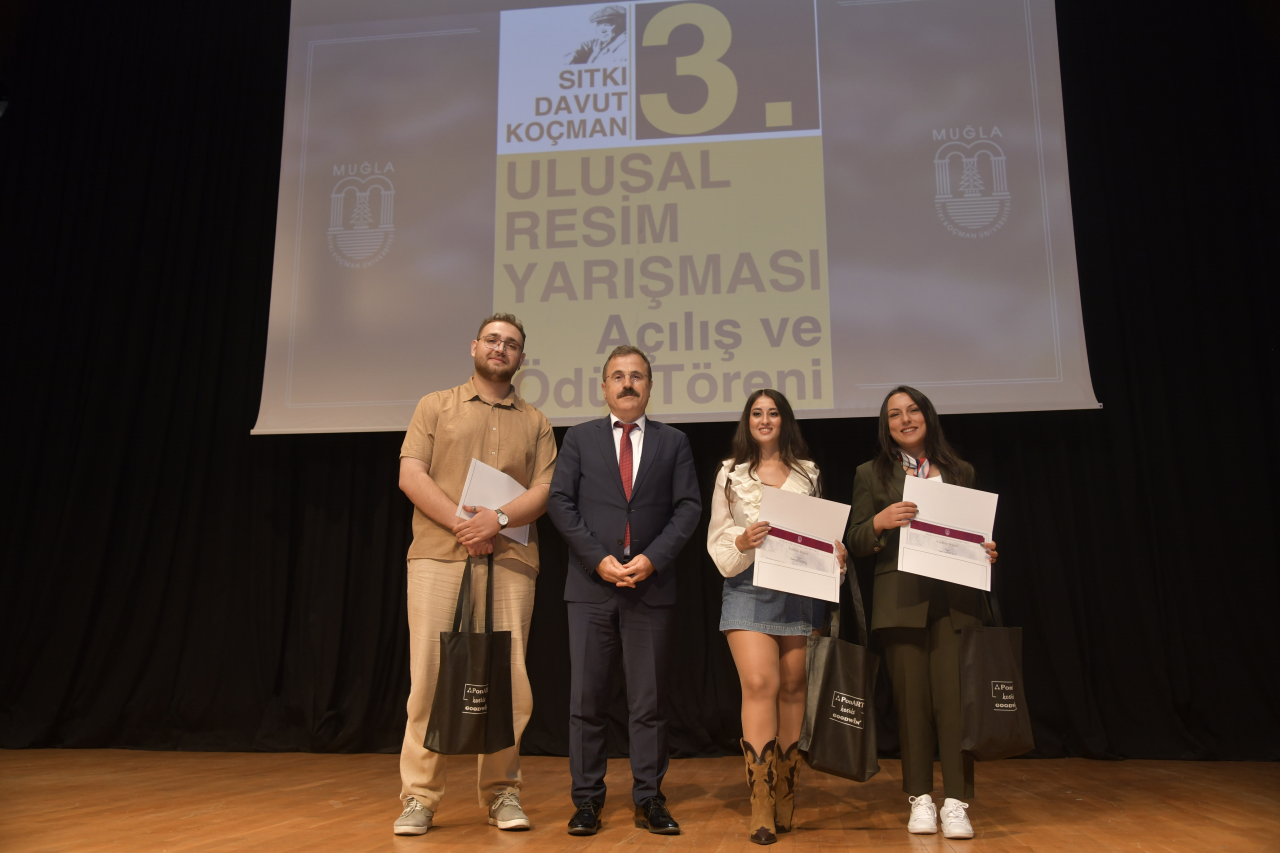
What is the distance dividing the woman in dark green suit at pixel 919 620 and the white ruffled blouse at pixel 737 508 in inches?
9.1

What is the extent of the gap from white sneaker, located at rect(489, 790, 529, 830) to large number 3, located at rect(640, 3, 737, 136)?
3.02 metres

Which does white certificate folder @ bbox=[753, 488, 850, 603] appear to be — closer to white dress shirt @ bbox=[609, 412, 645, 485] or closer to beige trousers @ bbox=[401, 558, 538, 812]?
white dress shirt @ bbox=[609, 412, 645, 485]

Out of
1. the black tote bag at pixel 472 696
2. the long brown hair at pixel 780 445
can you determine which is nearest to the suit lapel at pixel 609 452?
the long brown hair at pixel 780 445

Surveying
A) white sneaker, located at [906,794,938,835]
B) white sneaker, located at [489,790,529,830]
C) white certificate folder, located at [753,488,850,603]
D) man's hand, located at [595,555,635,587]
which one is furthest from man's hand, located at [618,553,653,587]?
white sneaker, located at [906,794,938,835]

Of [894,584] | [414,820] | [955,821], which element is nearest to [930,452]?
[894,584]

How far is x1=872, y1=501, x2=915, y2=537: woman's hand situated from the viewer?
2545 millimetres

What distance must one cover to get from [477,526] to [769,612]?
94 centimetres

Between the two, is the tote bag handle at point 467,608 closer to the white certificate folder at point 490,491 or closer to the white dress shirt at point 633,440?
the white certificate folder at point 490,491

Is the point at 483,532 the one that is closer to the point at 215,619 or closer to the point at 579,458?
the point at 579,458

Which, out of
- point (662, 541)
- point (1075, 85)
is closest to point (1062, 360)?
point (1075, 85)

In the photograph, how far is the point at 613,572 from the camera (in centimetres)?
254

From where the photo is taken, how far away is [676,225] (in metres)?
4.01

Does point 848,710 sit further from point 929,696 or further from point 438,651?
point 438,651

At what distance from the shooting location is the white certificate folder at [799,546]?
8.21ft
